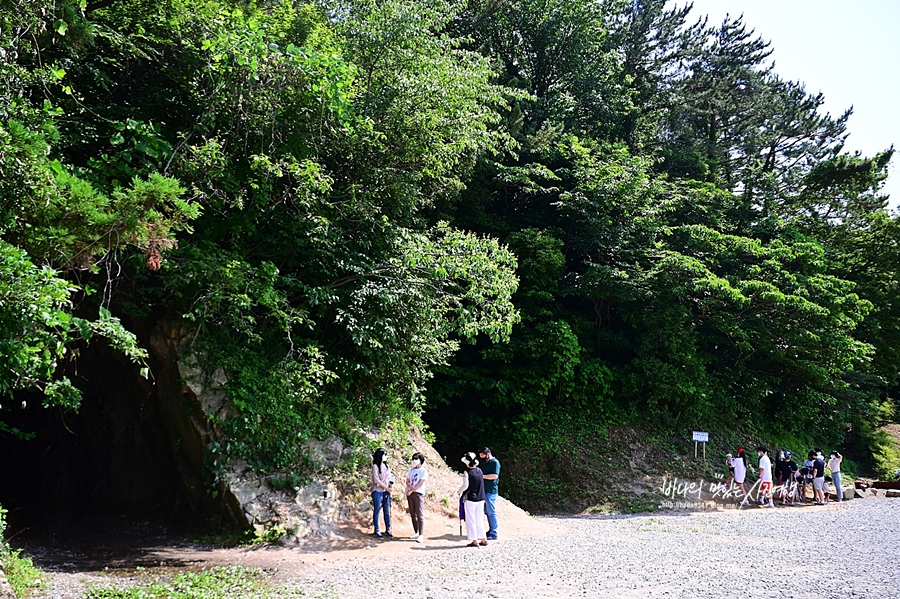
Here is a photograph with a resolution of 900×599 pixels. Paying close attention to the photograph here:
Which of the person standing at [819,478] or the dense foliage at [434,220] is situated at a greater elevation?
the dense foliage at [434,220]

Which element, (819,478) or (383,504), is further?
(819,478)

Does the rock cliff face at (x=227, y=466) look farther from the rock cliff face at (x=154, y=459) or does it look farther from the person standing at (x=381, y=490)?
the person standing at (x=381, y=490)

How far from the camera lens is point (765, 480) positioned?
15.2 meters

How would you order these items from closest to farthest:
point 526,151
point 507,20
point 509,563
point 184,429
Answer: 1. point 509,563
2. point 184,429
3. point 526,151
4. point 507,20

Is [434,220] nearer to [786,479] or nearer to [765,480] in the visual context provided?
[765,480]

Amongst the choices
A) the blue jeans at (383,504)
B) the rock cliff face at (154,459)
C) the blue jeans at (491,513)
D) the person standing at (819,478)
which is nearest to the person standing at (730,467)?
the person standing at (819,478)

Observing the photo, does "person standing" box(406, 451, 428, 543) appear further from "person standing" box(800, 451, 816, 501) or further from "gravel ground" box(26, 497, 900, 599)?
"person standing" box(800, 451, 816, 501)

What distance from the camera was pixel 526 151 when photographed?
18.7 meters

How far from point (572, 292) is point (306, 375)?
32.1 feet

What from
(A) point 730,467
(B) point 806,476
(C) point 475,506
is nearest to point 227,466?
(C) point 475,506

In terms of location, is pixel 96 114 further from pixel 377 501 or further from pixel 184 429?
pixel 377 501

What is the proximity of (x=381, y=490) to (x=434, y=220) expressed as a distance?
30.7 ft

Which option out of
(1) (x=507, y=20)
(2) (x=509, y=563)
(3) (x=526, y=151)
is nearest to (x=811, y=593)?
(2) (x=509, y=563)

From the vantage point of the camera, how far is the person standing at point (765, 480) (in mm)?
15102
